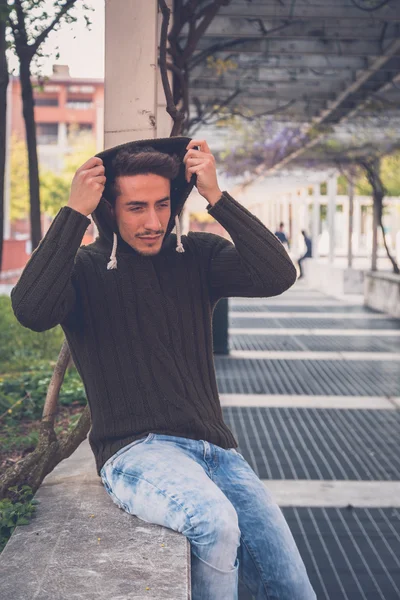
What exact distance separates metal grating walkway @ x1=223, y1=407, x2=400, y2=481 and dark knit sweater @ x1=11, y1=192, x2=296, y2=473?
266 cm

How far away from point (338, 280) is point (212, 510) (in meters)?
19.0

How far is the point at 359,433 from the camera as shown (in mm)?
6789

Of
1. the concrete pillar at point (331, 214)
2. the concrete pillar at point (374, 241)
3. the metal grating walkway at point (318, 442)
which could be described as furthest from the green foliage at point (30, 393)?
the concrete pillar at point (331, 214)

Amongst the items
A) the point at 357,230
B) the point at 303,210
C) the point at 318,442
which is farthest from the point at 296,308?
the point at 357,230

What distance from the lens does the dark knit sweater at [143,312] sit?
112 inches

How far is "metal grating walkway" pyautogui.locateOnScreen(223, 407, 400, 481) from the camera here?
575cm

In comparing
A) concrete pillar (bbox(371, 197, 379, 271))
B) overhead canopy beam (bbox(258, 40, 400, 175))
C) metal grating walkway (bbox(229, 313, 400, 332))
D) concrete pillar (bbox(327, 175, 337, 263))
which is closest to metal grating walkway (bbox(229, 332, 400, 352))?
metal grating walkway (bbox(229, 313, 400, 332))

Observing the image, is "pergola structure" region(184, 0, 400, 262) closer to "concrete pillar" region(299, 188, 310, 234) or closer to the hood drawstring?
the hood drawstring

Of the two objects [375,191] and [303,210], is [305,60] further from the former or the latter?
[303,210]

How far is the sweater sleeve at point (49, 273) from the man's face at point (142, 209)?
0.22 m

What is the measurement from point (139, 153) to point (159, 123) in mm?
2309

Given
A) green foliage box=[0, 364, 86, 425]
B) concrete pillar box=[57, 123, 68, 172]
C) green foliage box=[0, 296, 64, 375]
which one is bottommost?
green foliage box=[0, 296, 64, 375]

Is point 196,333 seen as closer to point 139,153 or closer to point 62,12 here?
point 139,153

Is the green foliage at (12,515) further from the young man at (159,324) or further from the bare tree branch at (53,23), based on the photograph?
the bare tree branch at (53,23)
